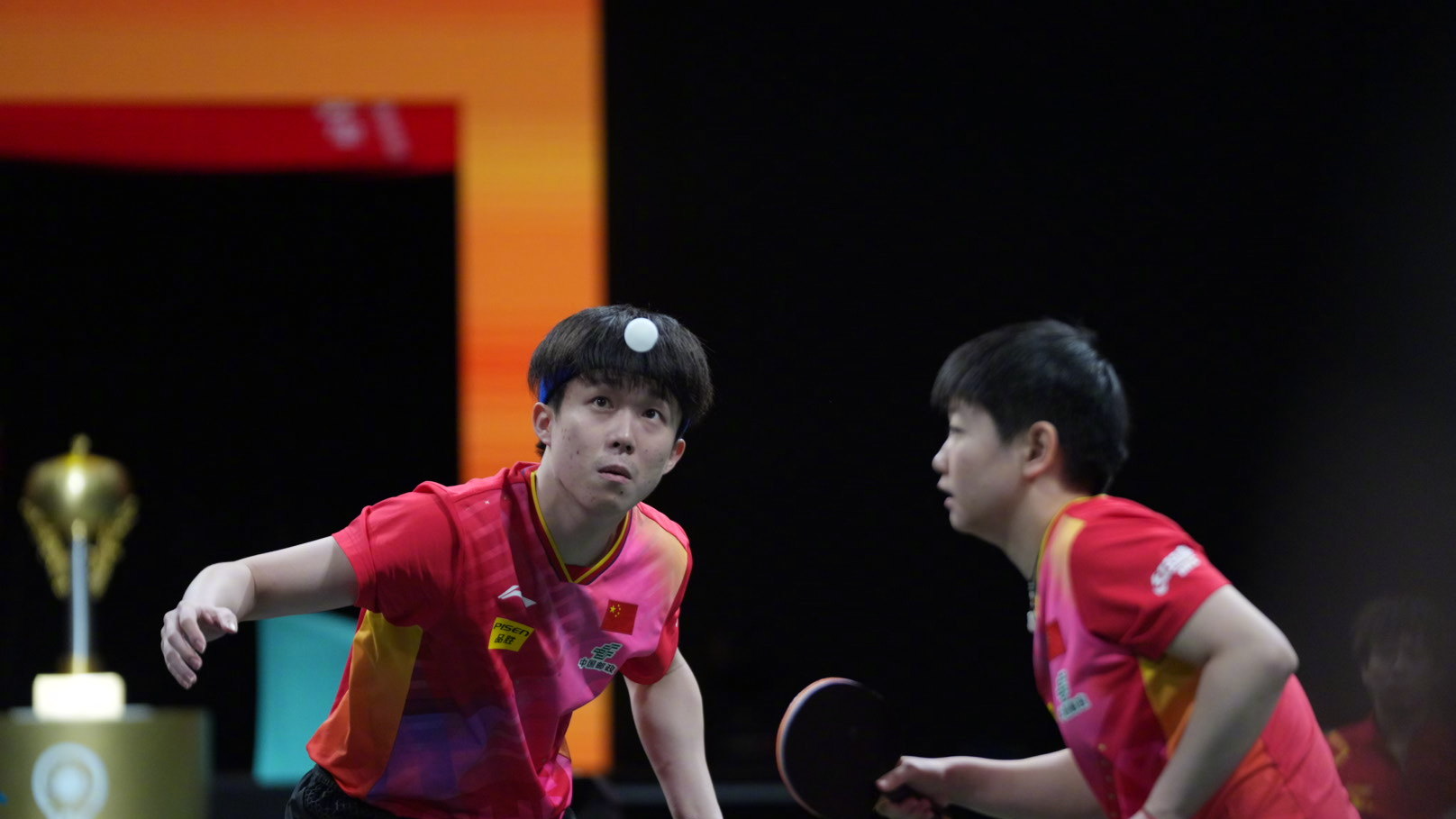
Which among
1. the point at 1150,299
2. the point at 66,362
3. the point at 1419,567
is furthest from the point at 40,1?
the point at 1419,567

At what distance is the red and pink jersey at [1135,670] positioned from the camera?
205 centimetres

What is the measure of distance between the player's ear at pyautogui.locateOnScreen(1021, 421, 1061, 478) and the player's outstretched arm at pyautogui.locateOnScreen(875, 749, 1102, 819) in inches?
20.0

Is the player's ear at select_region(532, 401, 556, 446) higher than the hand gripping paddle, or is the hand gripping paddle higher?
the player's ear at select_region(532, 401, 556, 446)

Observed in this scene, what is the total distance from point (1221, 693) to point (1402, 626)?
10.3 feet

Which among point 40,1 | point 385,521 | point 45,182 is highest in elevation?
point 40,1

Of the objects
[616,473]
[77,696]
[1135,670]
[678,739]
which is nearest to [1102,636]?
[1135,670]

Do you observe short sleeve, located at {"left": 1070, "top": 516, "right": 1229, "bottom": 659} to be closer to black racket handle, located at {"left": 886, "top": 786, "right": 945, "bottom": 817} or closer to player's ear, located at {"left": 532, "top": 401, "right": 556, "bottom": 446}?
black racket handle, located at {"left": 886, "top": 786, "right": 945, "bottom": 817}

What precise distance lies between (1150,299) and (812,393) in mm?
1323

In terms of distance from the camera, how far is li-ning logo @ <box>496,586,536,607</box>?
2.65 m

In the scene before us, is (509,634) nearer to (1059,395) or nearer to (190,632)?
(190,632)

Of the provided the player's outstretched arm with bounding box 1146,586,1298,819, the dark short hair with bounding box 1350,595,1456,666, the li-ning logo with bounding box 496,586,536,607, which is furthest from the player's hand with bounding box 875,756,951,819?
the dark short hair with bounding box 1350,595,1456,666

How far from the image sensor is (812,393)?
5488 millimetres

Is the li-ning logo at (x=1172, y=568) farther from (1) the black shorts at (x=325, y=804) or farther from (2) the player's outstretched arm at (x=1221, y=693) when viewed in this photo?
(1) the black shorts at (x=325, y=804)

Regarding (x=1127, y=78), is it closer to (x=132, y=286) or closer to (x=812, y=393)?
(x=812, y=393)
